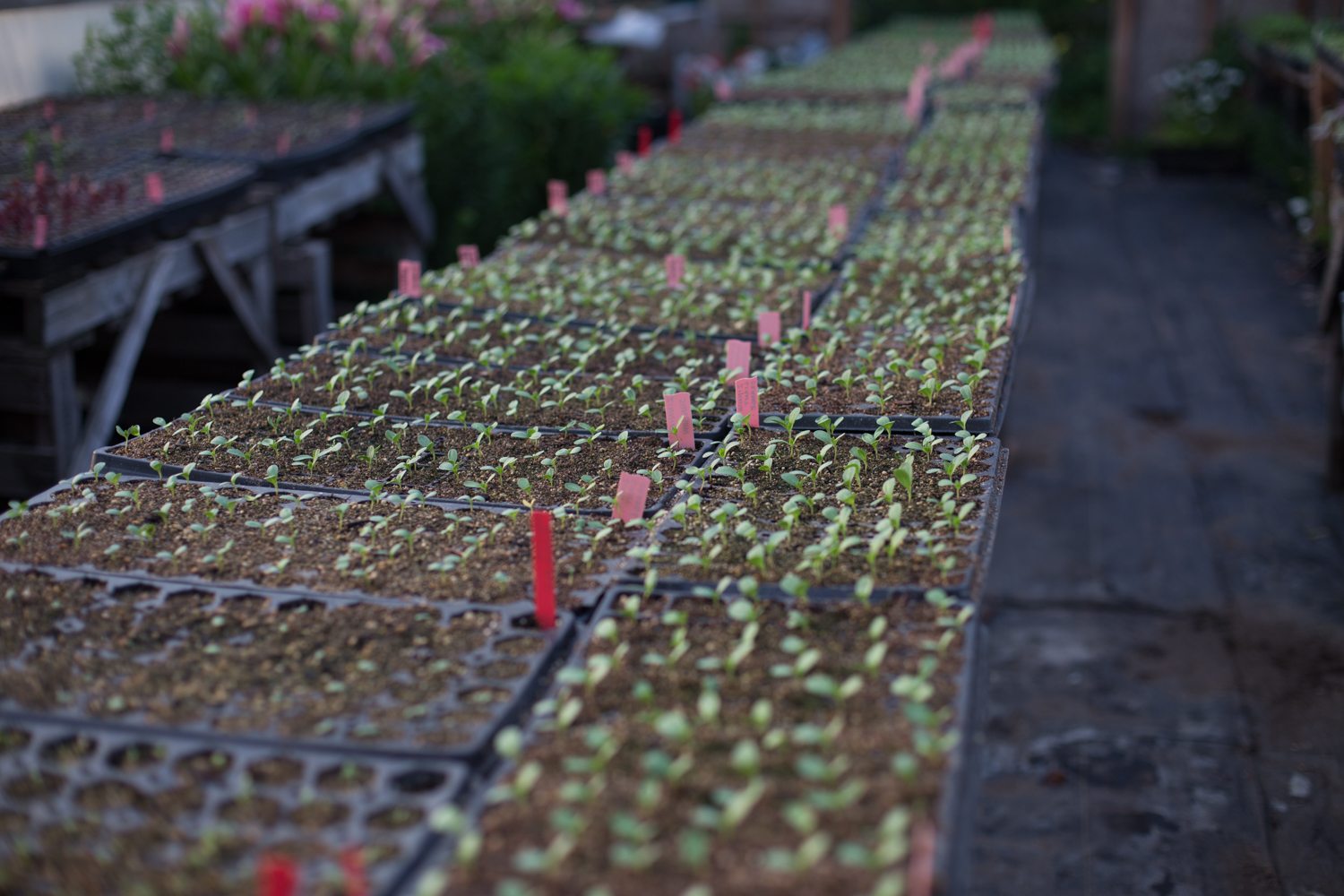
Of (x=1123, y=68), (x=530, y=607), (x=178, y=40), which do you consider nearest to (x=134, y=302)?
(x=530, y=607)

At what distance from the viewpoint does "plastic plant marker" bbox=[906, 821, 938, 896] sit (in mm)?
1384

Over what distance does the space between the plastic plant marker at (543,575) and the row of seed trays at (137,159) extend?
2.50 metres

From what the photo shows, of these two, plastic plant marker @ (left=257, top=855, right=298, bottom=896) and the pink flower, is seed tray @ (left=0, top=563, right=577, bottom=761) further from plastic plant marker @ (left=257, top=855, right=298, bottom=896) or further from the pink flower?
the pink flower

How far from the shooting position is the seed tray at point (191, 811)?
1.48 m

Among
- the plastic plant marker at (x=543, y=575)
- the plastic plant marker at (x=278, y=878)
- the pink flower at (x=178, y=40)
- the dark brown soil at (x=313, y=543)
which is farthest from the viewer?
the pink flower at (x=178, y=40)

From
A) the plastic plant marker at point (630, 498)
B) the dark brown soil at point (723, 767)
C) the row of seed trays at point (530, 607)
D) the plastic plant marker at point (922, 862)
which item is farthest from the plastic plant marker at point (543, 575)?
the plastic plant marker at point (922, 862)

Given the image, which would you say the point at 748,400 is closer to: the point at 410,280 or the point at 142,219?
the point at 410,280

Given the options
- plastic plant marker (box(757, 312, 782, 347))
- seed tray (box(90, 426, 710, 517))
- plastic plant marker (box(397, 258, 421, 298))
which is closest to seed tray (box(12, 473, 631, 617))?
seed tray (box(90, 426, 710, 517))

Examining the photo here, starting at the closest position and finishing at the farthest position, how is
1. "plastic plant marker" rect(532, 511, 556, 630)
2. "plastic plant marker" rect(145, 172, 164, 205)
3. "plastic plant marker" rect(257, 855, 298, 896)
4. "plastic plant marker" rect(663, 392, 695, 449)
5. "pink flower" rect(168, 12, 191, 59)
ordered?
1. "plastic plant marker" rect(257, 855, 298, 896)
2. "plastic plant marker" rect(532, 511, 556, 630)
3. "plastic plant marker" rect(663, 392, 695, 449)
4. "plastic plant marker" rect(145, 172, 164, 205)
5. "pink flower" rect(168, 12, 191, 59)

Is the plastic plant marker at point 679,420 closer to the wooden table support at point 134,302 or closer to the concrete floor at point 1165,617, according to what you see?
the concrete floor at point 1165,617

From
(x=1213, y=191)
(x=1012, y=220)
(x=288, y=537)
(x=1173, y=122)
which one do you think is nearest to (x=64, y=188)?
(x=288, y=537)

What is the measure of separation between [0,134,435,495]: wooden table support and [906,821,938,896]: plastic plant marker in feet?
11.0

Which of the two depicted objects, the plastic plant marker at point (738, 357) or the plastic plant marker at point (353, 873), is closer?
the plastic plant marker at point (353, 873)

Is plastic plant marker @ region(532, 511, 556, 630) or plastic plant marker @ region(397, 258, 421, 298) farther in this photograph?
plastic plant marker @ region(397, 258, 421, 298)
